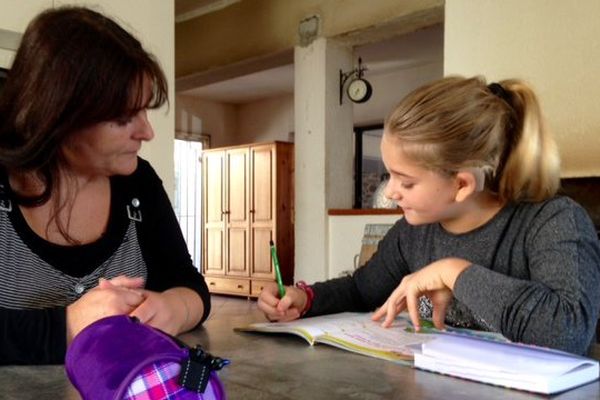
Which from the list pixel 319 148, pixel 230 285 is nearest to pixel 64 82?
pixel 319 148

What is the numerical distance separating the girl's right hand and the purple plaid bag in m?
0.66

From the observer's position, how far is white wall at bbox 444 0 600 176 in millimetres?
2322

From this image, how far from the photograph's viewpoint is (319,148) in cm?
382

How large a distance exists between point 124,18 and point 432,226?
1843 mm

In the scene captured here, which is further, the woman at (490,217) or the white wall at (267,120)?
the white wall at (267,120)


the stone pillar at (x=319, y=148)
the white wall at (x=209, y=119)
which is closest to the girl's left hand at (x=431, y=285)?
the stone pillar at (x=319, y=148)

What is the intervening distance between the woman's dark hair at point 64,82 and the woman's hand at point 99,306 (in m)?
0.27

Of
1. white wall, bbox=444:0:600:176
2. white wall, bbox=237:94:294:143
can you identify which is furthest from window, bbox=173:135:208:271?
white wall, bbox=444:0:600:176

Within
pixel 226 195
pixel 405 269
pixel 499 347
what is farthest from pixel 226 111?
pixel 499 347

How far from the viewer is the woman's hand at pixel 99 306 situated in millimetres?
809

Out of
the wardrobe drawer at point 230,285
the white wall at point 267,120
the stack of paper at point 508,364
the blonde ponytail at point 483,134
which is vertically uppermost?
the white wall at point 267,120

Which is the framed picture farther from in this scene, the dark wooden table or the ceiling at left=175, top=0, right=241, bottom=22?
the dark wooden table

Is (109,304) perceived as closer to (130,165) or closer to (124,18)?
(130,165)

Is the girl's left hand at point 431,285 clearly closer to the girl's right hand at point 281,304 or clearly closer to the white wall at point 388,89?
the girl's right hand at point 281,304
